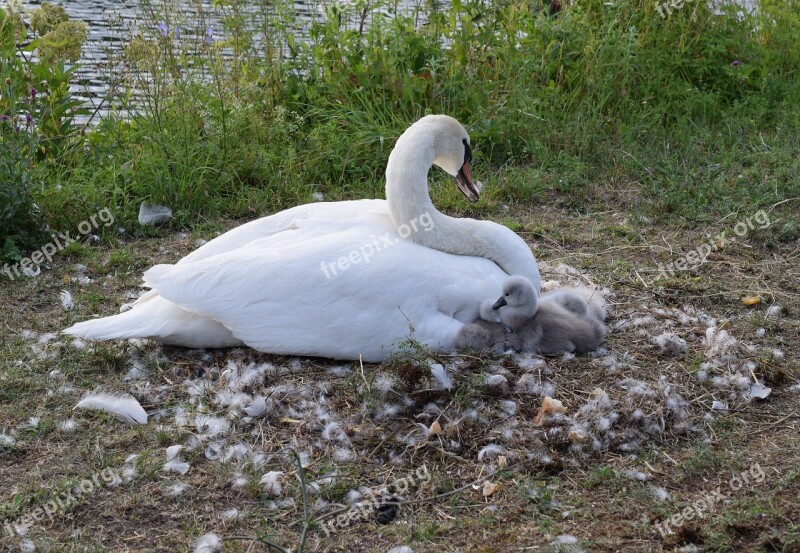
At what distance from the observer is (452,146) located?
5.21 metres

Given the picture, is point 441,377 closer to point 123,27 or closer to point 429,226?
point 429,226

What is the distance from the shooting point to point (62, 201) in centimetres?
648

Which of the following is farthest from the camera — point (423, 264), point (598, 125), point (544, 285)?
point (598, 125)

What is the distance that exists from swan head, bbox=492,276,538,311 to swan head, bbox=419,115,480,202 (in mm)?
952

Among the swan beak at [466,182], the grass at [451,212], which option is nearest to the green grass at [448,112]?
the grass at [451,212]

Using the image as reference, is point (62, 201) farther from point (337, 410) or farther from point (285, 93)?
point (337, 410)

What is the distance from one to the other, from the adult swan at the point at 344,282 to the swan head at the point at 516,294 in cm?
14

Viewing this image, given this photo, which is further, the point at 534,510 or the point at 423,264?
the point at 423,264

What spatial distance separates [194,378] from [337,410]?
819mm

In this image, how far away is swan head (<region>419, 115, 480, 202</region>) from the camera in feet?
16.8

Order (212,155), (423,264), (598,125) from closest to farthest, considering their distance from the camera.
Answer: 1. (423,264)
2. (212,155)
3. (598,125)

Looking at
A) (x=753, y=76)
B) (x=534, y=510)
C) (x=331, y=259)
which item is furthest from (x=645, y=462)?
(x=753, y=76)

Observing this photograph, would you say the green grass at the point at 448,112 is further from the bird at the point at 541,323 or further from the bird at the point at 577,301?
the bird at the point at 541,323

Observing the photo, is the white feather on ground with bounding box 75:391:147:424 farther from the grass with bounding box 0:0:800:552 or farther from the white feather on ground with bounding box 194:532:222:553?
the white feather on ground with bounding box 194:532:222:553
